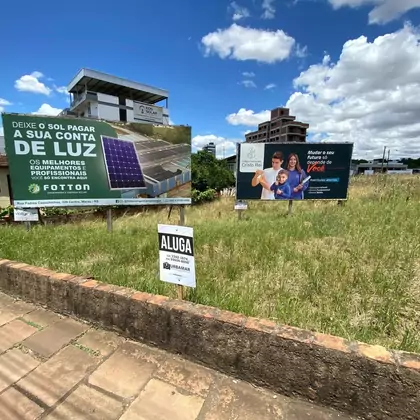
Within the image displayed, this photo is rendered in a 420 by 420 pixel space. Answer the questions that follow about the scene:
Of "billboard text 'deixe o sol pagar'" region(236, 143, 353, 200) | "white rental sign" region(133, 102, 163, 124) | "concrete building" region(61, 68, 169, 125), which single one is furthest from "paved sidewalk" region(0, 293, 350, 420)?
"white rental sign" region(133, 102, 163, 124)

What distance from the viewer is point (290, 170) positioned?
8.34 meters

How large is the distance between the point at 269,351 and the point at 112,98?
52441mm

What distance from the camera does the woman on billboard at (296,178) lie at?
8312mm

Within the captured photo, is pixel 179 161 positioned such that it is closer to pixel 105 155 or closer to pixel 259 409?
pixel 105 155

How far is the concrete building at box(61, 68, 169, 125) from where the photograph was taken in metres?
44.9

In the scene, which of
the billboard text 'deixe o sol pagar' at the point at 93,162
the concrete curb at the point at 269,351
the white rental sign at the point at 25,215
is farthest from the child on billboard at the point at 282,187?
the concrete curb at the point at 269,351

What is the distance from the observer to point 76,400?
1675 millimetres

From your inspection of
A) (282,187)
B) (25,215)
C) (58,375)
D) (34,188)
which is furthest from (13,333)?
(282,187)

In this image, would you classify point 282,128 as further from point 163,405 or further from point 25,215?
point 163,405

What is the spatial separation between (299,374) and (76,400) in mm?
1376

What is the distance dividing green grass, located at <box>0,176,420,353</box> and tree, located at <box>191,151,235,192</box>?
17.7 metres

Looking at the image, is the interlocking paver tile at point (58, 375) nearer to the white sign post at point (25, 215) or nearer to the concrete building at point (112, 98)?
the white sign post at point (25, 215)

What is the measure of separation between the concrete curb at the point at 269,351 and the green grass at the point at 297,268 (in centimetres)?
32

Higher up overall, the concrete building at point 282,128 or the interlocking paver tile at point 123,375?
the concrete building at point 282,128
